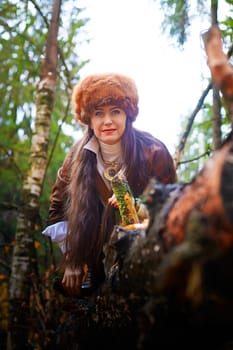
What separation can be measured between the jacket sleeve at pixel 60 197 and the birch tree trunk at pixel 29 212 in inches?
57.3

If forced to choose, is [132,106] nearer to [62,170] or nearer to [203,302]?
[62,170]

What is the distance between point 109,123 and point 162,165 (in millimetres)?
436

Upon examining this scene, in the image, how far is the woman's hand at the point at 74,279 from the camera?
2.24 m

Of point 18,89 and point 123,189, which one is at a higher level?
point 18,89

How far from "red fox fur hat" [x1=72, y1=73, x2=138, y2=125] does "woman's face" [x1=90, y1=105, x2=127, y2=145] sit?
0.04 meters

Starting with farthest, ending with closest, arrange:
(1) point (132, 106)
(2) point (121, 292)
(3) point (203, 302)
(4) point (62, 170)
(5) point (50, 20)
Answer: (5) point (50, 20) < (4) point (62, 170) < (1) point (132, 106) < (2) point (121, 292) < (3) point (203, 302)

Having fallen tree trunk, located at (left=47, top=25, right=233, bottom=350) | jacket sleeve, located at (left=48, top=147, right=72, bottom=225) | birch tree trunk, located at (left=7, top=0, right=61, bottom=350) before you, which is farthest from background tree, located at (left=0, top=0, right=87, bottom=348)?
fallen tree trunk, located at (left=47, top=25, right=233, bottom=350)

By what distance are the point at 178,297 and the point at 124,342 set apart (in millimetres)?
A: 695

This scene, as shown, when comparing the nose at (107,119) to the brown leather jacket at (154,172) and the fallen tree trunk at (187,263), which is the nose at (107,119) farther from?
the fallen tree trunk at (187,263)

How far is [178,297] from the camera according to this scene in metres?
0.82

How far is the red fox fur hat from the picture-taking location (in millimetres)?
2461

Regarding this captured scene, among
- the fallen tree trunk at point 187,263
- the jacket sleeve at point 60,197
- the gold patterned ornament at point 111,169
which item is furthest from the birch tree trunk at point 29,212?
the fallen tree trunk at point 187,263

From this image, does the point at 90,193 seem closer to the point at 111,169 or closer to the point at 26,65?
the point at 111,169

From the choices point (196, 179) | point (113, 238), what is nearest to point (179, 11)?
point (113, 238)
